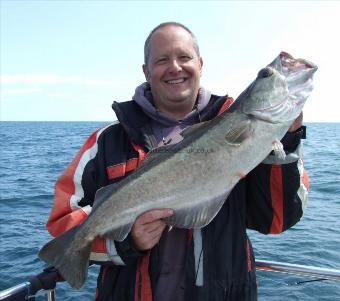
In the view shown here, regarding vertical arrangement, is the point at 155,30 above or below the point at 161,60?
above

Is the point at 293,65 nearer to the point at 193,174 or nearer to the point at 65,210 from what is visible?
the point at 193,174

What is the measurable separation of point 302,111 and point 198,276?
1639 millimetres

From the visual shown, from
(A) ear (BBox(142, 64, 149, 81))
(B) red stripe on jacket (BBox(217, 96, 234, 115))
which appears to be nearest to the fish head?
(B) red stripe on jacket (BBox(217, 96, 234, 115))

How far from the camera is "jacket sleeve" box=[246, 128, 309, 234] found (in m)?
3.53

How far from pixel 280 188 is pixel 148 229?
116cm

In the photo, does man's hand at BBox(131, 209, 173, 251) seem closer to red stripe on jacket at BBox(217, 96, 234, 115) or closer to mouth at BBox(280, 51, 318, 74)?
red stripe on jacket at BBox(217, 96, 234, 115)

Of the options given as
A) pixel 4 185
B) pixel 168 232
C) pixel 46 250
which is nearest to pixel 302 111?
pixel 168 232

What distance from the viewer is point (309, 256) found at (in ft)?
34.1

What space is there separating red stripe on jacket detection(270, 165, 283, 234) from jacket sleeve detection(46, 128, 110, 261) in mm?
1493

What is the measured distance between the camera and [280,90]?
3.69 metres

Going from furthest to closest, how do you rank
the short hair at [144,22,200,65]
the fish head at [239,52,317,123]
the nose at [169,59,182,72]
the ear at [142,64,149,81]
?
the ear at [142,64,149,81]
the short hair at [144,22,200,65]
the nose at [169,59,182,72]
the fish head at [239,52,317,123]

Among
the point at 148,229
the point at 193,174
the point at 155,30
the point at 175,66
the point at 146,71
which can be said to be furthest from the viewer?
the point at 146,71

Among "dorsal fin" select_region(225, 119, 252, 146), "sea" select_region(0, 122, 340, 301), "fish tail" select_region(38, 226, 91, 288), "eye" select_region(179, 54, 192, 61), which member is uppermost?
"eye" select_region(179, 54, 192, 61)

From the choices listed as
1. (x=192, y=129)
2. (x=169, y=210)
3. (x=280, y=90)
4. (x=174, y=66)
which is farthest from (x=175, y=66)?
(x=169, y=210)
